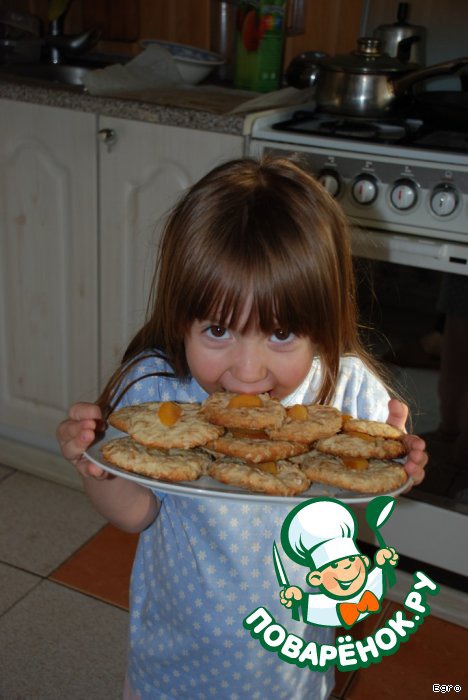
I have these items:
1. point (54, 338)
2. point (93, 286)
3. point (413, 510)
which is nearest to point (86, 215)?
point (93, 286)

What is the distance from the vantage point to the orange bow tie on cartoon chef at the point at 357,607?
0.72 m

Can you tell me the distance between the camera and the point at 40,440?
7.08 feet

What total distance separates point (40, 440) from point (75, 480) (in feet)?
0.47

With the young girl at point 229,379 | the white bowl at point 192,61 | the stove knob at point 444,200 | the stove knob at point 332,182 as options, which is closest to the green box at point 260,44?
the white bowl at point 192,61

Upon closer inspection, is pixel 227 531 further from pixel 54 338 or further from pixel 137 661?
pixel 54 338

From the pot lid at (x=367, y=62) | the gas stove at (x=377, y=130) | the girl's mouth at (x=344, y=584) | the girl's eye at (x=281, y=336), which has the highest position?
the pot lid at (x=367, y=62)

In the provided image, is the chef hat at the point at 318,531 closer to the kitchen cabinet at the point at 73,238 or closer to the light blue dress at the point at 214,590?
the light blue dress at the point at 214,590

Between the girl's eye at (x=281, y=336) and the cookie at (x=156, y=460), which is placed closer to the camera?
the cookie at (x=156, y=460)

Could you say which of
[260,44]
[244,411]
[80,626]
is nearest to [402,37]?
[260,44]

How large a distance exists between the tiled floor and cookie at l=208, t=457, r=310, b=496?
93cm

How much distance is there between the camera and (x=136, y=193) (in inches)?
69.2

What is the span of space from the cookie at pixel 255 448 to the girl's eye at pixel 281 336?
12 centimetres

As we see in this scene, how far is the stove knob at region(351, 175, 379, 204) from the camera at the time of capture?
4.95 feet

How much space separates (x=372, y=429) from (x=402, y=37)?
1380mm
